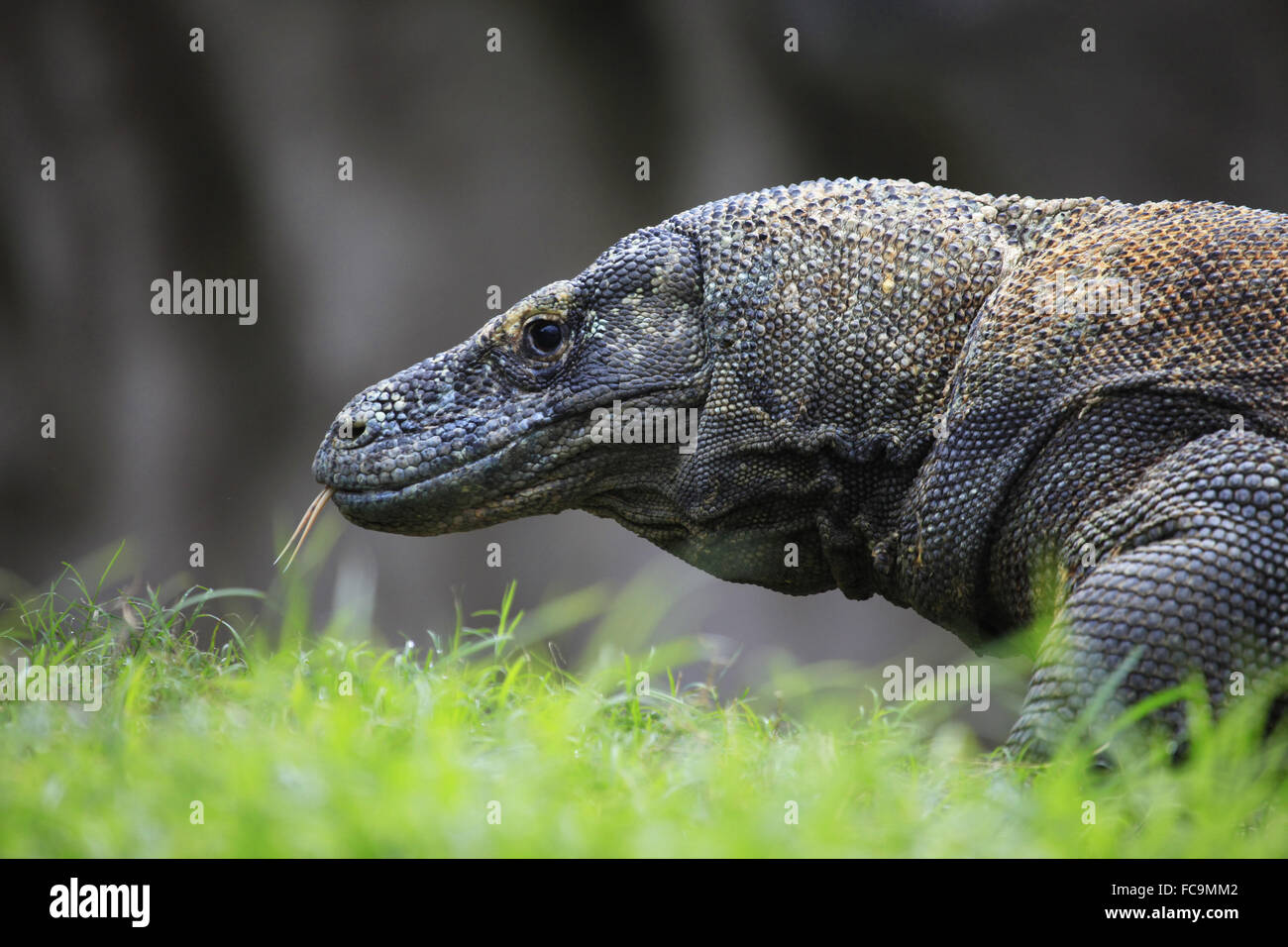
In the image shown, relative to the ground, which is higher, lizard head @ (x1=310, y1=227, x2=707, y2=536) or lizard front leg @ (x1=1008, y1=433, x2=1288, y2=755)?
lizard head @ (x1=310, y1=227, x2=707, y2=536)

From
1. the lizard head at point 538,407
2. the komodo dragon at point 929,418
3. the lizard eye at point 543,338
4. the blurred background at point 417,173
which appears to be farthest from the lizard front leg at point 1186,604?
the blurred background at point 417,173

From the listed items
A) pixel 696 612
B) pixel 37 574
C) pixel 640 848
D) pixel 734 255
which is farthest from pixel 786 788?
pixel 37 574

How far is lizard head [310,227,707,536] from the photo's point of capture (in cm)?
440

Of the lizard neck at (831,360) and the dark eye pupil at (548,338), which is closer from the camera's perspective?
the lizard neck at (831,360)

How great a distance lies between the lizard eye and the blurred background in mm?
4208

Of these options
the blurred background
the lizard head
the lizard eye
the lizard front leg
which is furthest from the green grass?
the blurred background

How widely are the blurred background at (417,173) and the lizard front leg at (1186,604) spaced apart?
491 cm

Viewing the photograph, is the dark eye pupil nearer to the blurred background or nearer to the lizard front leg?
the lizard front leg

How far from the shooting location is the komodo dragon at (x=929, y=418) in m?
3.31

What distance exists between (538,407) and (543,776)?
2.05 meters

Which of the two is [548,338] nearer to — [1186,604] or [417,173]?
[1186,604]

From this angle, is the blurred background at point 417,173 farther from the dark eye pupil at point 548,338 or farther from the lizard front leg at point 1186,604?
the lizard front leg at point 1186,604

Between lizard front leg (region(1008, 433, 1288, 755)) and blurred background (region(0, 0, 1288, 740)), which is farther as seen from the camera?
blurred background (region(0, 0, 1288, 740))
